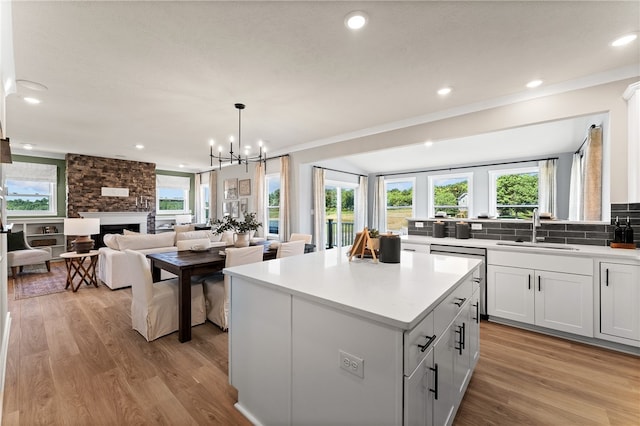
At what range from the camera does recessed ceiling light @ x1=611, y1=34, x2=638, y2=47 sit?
208cm

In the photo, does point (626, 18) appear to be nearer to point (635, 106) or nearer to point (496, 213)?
point (635, 106)

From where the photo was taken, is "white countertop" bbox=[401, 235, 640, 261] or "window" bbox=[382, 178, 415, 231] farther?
"window" bbox=[382, 178, 415, 231]

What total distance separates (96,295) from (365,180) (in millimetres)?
6394

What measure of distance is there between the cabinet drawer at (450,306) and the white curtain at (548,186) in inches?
202

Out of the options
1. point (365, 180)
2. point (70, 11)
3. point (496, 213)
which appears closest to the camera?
point (70, 11)

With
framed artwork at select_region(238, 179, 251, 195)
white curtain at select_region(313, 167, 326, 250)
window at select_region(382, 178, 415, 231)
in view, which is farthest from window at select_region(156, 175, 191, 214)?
window at select_region(382, 178, 415, 231)

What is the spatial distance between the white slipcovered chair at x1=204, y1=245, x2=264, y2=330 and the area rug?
296 cm

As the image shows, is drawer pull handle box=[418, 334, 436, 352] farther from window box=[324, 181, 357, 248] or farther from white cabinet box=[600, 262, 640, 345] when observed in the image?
window box=[324, 181, 357, 248]

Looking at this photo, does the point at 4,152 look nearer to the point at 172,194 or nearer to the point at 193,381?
the point at 193,381

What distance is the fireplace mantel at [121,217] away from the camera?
6.74 m

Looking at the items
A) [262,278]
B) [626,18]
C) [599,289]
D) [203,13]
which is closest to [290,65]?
[203,13]

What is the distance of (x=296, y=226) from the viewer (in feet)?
19.2

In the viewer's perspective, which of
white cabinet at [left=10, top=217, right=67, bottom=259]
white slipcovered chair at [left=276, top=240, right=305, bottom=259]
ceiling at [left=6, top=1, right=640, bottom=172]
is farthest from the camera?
white cabinet at [left=10, top=217, right=67, bottom=259]

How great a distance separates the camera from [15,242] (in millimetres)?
5215
